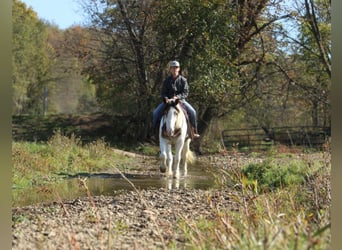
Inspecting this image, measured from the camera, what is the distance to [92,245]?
4363mm

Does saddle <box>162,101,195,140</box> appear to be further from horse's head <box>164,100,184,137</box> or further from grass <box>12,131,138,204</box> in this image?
grass <box>12,131,138,204</box>

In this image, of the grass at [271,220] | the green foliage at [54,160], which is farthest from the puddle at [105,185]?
the grass at [271,220]

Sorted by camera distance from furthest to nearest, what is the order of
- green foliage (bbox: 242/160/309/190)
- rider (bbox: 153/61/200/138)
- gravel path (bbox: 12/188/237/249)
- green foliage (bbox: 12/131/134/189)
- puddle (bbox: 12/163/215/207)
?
rider (bbox: 153/61/200/138)
green foliage (bbox: 12/131/134/189)
green foliage (bbox: 242/160/309/190)
puddle (bbox: 12/163/215/207)
gravel path (bbox: 12/188/237/249)

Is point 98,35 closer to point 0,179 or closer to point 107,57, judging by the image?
point 107,57

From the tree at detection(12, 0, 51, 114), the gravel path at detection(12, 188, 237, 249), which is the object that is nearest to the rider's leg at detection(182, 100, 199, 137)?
the gravel path at detection(12, 188, 237, 249)

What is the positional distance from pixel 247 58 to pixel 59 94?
61.2ft

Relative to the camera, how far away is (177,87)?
1058cm

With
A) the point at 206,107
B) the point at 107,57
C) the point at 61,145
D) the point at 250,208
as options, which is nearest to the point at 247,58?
the point at 206,107

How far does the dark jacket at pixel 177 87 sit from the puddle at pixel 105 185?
1605 mm

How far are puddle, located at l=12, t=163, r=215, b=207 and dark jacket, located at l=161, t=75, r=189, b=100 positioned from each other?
161 centimetres

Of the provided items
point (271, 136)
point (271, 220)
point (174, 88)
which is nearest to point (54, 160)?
point (174, 88)

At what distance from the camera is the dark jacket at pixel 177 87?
10.5 meters

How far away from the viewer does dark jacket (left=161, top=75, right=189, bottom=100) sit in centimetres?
1052

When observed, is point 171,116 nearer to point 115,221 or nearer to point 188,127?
point 188,127
